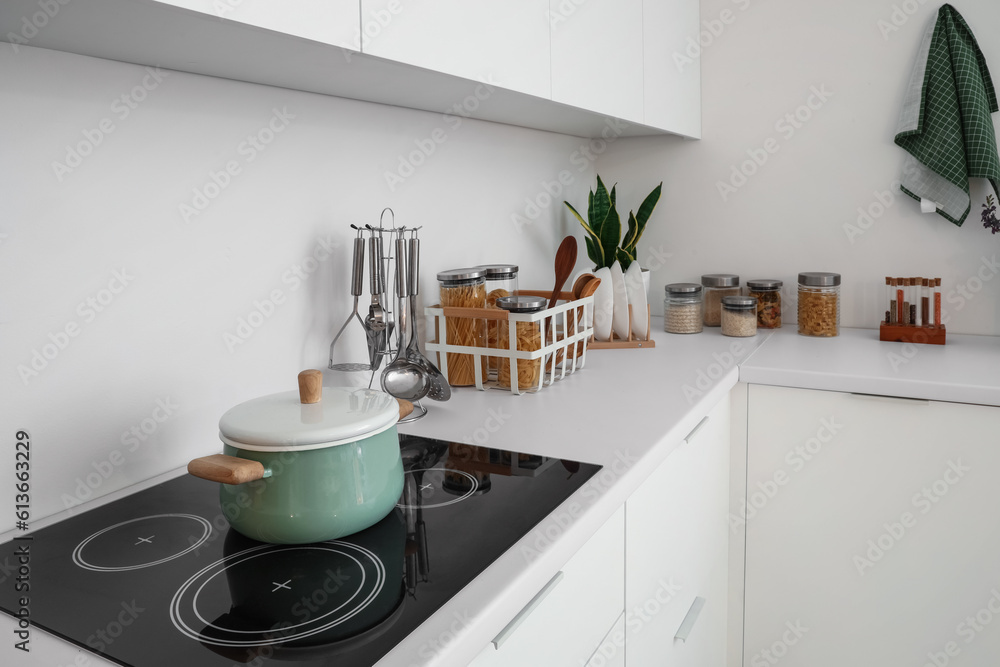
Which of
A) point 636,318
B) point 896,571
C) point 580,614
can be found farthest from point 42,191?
point 896,571

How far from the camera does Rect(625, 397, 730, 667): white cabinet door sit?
1062mm

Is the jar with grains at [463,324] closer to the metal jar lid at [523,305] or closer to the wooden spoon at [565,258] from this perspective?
the metal jar lid at [523,305]

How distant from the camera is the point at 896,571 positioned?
1500 millimetres

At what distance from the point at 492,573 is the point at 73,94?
2.51ft

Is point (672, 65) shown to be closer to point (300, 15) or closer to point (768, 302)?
point (768, 302)

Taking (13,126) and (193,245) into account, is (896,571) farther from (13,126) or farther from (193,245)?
(13,126)

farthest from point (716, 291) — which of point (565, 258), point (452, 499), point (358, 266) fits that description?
point (452, 499)

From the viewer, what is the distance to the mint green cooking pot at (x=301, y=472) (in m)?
0.75

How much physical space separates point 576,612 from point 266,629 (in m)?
0.38

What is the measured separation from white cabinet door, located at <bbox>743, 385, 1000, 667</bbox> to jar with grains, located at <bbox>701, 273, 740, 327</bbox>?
534mm

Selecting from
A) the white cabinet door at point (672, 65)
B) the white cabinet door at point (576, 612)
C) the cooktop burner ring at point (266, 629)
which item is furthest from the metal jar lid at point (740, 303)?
the cooktop burner ring at point (266, 629)

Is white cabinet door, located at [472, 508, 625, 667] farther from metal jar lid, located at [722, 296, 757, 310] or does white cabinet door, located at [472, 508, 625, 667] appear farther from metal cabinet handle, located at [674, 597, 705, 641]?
metal jar lid, located at [722, 296, 757, 310]

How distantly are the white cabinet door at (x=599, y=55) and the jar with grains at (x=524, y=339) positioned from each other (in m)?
0.38

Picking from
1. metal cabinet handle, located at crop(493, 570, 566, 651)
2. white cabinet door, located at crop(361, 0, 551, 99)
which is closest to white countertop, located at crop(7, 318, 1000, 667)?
metal cabinet handle, located at crop(493, 570, 566, 651)
